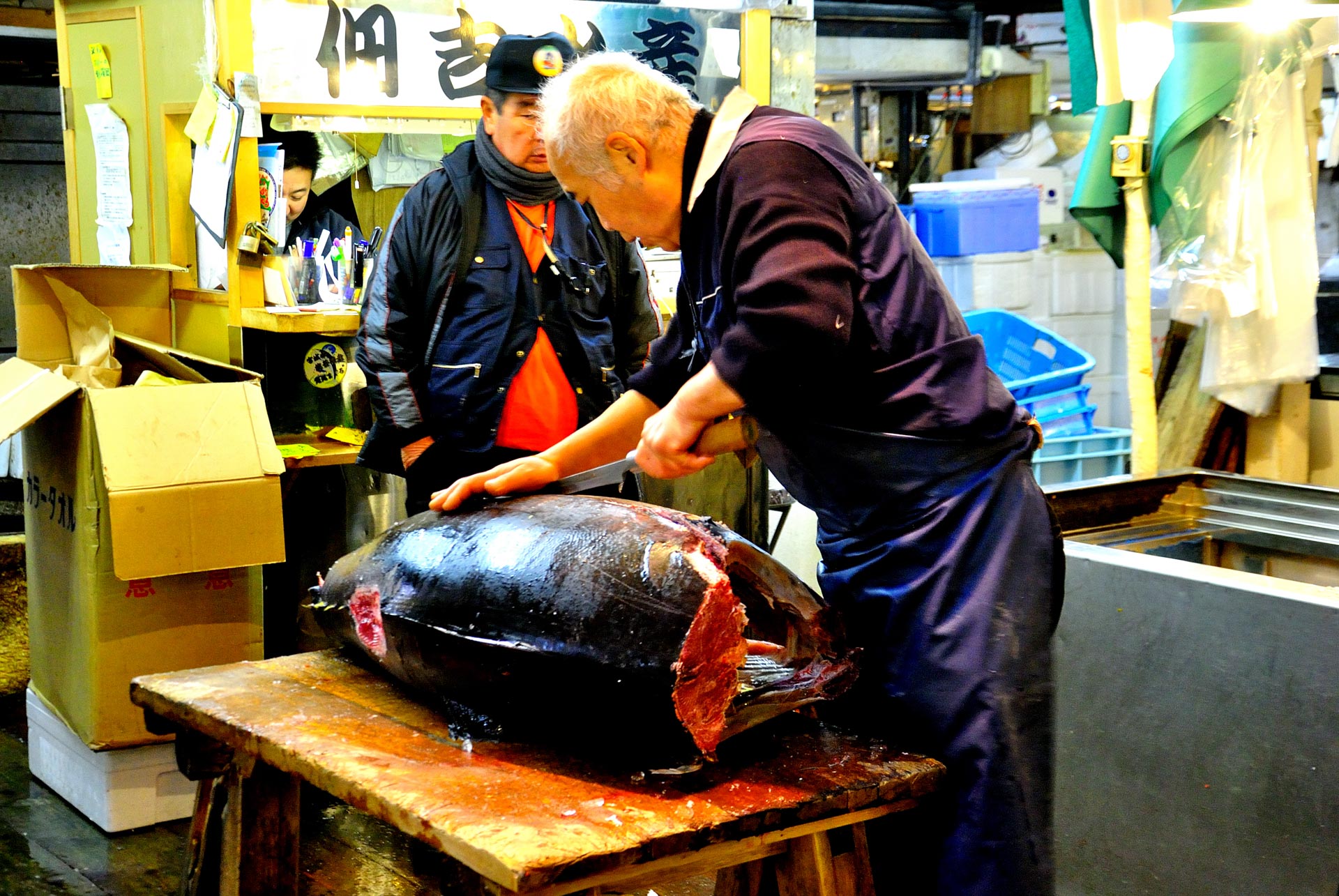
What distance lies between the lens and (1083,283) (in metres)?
8.78

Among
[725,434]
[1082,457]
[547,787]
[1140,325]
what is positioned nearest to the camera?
[547,787]

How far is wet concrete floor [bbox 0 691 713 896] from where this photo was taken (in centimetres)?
322

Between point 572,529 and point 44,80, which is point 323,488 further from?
point 44,80

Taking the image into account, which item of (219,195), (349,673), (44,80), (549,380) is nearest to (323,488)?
(219,195)

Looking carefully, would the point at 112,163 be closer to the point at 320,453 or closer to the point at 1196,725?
the point at 320,453

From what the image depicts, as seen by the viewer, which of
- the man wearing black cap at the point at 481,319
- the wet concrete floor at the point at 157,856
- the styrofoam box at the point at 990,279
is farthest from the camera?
the styrofoam box at the point at 990,279

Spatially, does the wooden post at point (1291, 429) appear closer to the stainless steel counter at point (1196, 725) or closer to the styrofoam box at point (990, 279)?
the stainless steel counter at point (1196, 725)

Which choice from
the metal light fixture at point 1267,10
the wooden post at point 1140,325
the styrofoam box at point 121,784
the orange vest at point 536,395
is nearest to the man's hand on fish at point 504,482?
the orange vest at point 536,395

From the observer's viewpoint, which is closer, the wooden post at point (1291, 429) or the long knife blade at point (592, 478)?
the long knife blade at point (592, 478)

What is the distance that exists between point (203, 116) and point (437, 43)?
832 millimetres

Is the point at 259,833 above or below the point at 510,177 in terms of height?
below

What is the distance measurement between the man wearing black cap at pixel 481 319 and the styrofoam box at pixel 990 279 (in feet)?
14.4

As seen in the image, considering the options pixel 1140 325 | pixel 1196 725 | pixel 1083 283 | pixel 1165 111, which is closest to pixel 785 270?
pixel 1196 725

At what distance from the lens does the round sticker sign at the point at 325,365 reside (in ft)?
15.6
